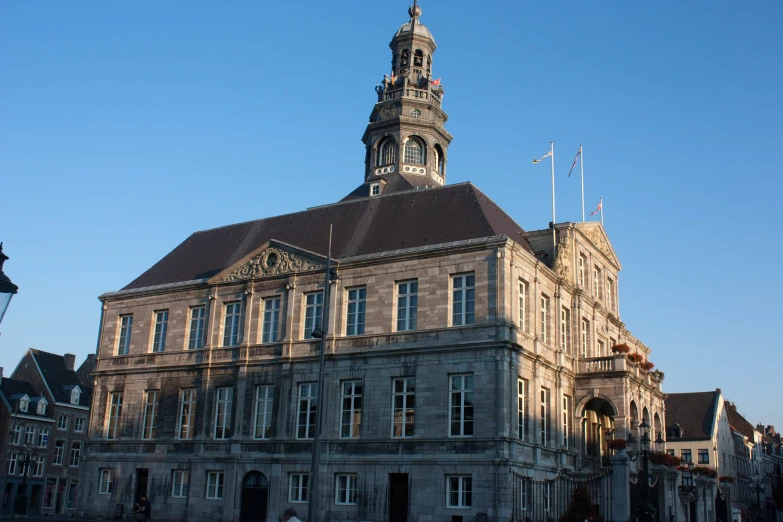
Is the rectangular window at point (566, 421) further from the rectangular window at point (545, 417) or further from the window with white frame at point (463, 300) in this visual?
the window with white frame at point (463, 300)

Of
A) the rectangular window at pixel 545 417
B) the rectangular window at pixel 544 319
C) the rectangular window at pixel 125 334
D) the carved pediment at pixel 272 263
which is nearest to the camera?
the rectangular window at pixel 545 417

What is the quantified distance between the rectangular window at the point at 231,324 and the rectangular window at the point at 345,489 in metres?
8.99

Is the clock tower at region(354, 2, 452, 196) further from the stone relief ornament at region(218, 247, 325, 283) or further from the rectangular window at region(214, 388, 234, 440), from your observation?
the rectangular window at region(214, 388, 234, 440)

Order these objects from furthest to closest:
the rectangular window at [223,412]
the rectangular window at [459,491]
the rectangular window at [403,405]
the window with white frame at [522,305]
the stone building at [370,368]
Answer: the rectangular window at [223,412], the window with white frame at [522,305], the rectangular window at [403,405], the stone building at [370,368], the rectangular window at [459,491]

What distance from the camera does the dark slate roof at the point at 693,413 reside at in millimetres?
67250

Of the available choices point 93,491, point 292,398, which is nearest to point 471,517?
point 292,398

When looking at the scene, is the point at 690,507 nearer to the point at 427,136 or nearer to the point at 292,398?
the point at 292,398

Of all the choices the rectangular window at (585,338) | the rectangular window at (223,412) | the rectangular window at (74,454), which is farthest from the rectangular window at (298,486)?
the rectangular window at (74,454)

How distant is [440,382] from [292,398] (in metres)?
7.36

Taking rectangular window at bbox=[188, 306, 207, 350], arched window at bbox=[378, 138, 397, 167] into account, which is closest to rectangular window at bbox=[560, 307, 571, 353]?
arched window at bbox=[378, 138, 397, 167]

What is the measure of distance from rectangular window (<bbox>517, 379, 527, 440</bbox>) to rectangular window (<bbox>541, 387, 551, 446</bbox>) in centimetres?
184

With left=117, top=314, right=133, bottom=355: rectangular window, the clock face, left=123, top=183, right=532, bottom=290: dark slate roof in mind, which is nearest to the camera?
left=123, top=183, right=532, bottom=290: dark slate roof

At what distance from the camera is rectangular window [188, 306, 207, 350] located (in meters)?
40.1

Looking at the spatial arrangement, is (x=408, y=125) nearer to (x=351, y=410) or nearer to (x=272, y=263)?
(x=272, y=263)
